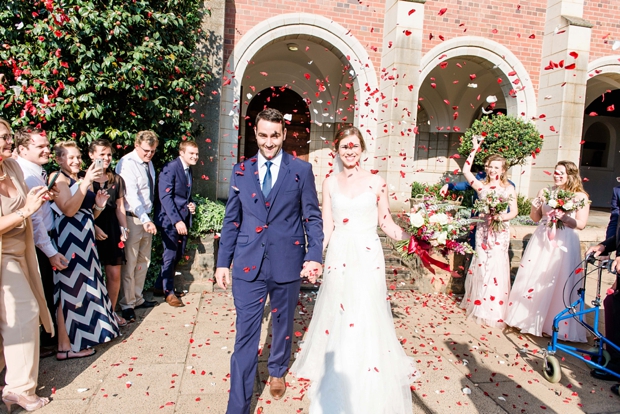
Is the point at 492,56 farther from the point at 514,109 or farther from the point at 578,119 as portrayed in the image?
the point at 578,119

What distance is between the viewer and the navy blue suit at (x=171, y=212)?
5.24 metres

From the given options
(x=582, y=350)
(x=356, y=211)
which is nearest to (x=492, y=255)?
(x=582, y=350)

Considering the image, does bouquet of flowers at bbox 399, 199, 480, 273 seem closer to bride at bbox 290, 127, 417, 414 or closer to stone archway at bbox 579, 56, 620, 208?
bride at bbox 290, 127, 417, 414

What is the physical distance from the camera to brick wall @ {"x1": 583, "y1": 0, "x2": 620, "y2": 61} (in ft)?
35.4

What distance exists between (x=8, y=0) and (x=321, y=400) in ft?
18.3

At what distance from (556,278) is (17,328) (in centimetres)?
559

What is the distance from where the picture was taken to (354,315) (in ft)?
10.5

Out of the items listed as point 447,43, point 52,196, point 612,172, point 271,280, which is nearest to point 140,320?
point 52,196

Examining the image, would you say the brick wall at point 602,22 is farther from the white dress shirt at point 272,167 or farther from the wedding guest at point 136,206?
the wedding guest at point 136,206

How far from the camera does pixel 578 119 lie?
1006cm

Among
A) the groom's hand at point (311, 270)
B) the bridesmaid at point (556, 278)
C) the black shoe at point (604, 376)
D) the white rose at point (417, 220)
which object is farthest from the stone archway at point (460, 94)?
the groom's hand at point (311, 270)

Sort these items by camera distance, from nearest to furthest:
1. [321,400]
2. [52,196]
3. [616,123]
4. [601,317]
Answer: [321,400]
[52,196]
[601,317]
[616,123]

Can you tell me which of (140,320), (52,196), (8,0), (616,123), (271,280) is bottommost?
(140,320)

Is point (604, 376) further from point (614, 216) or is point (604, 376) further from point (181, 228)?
point (181, 228)
